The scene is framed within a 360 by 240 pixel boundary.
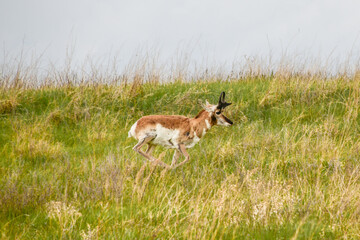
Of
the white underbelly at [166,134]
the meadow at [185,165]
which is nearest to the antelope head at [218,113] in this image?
the white underbelly at [166,134]

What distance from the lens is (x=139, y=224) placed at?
11.9 ft

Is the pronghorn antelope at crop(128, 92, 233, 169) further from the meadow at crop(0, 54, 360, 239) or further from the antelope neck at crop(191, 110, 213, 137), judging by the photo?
the meadow at crop(0, 54, 360, 239)

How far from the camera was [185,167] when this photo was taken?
611 centimetres

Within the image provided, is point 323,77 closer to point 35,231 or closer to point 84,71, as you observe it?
point 84,71

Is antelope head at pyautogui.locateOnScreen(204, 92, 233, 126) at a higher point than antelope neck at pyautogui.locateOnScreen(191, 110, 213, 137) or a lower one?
higher

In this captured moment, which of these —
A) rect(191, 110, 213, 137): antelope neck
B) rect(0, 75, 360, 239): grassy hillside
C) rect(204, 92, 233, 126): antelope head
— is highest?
rect(204, 92, 233, 126): antelope head

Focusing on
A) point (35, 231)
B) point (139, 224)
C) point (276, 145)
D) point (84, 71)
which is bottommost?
point (35, 231)

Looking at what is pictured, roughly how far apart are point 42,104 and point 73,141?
9.17 ft

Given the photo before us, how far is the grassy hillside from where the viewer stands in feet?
12.1

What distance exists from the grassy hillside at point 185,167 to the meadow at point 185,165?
1.1 inches

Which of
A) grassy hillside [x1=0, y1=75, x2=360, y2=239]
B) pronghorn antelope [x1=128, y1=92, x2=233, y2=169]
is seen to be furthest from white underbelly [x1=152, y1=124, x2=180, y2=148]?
grassy hillside [x1=0, y1=75, x2=360, y2=239]

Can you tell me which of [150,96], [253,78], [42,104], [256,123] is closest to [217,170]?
[256,123]

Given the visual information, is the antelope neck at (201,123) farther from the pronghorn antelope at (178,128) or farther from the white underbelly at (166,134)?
the white underbelly at (166,134)

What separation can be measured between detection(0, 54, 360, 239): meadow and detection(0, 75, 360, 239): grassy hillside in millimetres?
27
